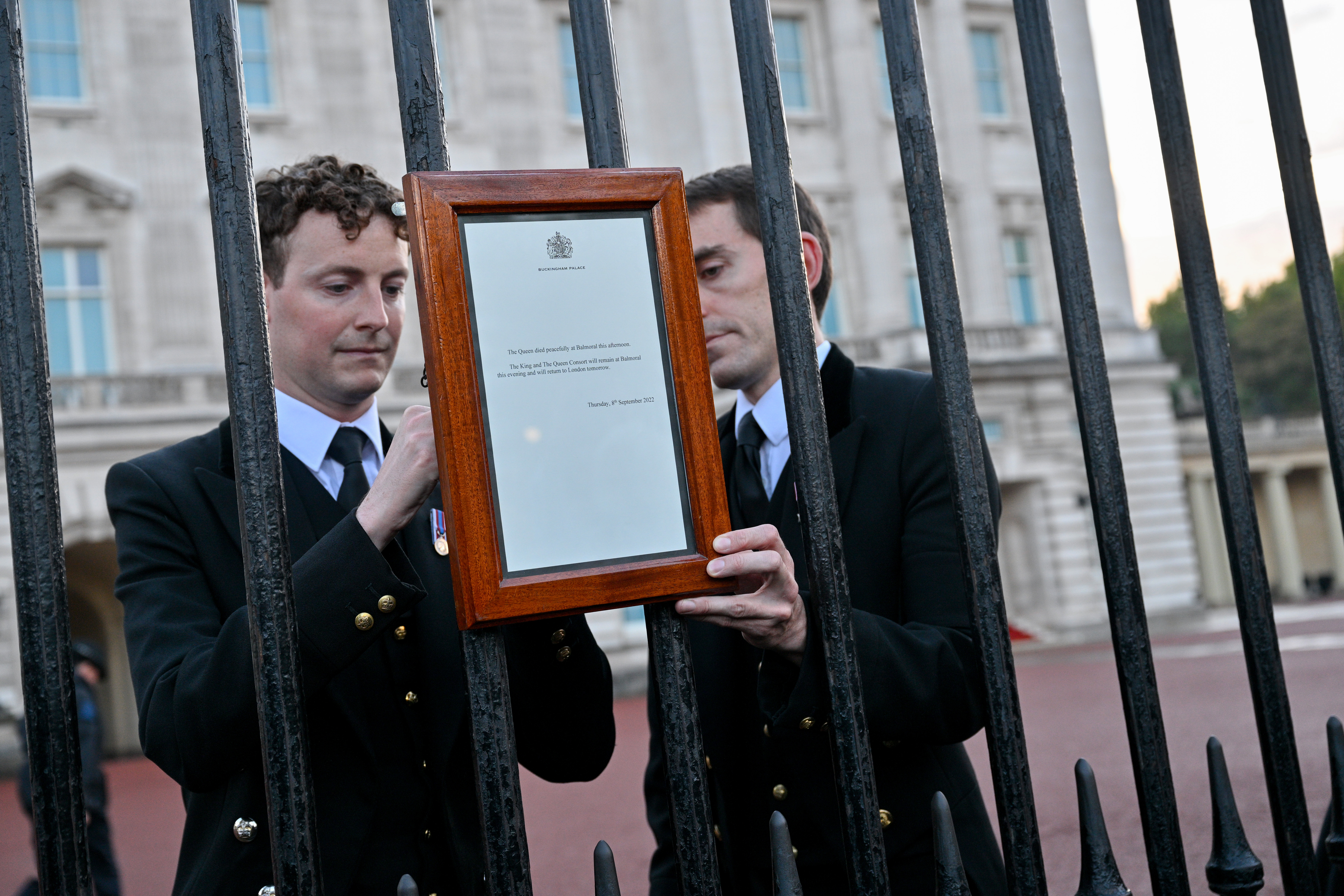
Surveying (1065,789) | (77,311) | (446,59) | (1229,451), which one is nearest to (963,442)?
(1229,451)

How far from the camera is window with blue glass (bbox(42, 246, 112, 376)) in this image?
1678 cm

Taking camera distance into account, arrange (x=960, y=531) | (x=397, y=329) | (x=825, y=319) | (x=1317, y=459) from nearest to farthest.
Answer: (x=960, y=531)
(x=397, y=329)
(x=825, y=319)
(x=1317, y=459)

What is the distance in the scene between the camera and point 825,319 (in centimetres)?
2048

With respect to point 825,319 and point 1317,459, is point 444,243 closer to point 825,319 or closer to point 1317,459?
point 825,319

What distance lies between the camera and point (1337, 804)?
142 cm

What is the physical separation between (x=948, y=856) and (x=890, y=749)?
1.98ft

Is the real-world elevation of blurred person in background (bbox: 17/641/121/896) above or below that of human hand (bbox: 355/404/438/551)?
below

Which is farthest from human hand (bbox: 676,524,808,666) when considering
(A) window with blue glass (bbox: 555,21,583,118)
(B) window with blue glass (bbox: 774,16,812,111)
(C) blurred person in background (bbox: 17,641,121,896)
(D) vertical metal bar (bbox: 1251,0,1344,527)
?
(B) window with blue glass (bbox: 774,16,812,111)

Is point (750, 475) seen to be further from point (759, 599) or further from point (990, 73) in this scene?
point (990, 73)

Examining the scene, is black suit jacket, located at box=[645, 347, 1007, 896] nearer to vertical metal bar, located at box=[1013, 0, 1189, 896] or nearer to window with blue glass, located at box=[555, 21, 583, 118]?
vertical metal bar, located at box=[1013, 0, 1189, 896]

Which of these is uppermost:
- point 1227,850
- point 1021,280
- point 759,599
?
point 1021,280

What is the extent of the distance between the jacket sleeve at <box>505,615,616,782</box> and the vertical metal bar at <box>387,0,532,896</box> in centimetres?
39

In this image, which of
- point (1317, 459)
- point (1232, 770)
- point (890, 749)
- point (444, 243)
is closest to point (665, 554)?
point (444, 243)

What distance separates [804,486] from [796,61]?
22.0 metres
